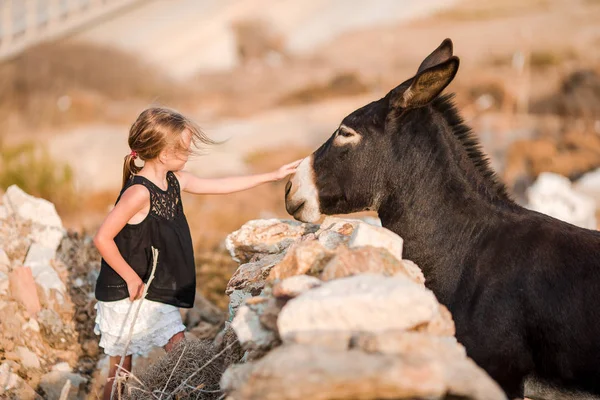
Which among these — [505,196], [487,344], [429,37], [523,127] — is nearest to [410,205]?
[505,196]

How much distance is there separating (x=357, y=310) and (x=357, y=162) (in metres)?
1.59

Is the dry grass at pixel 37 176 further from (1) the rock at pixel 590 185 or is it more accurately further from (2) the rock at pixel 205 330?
(1) the rock at pixel 590 185

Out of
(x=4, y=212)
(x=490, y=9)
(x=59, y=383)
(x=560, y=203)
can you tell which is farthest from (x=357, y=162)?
(x=490, y=9)

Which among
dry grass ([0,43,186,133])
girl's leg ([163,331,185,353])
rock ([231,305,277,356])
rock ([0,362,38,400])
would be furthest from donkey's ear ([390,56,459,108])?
dry grass ([0,43,186,133])

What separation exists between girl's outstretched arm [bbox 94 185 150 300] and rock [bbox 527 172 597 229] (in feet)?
21.9

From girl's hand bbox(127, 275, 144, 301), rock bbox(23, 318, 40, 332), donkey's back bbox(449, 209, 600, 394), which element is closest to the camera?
donkey's back bbox(449, 209, 600, 394)

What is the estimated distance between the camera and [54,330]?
5.18 meters

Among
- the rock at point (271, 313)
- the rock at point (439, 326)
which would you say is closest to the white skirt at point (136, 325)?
→ the rock at point (271, 313)

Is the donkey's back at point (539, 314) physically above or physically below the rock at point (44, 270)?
below

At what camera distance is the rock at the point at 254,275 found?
433 cm

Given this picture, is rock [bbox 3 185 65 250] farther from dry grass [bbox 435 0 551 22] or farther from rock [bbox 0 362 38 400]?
dry grass [bbox 435 0 551 22]

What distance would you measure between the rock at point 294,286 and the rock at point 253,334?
0.17 m

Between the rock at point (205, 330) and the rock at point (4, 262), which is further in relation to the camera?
the rock at point (205, 330)

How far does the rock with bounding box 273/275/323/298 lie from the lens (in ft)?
10.0
